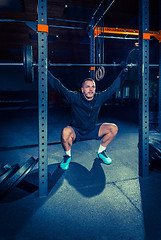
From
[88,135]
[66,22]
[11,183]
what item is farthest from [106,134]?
[66,22]

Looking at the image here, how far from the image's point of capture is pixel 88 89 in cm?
181

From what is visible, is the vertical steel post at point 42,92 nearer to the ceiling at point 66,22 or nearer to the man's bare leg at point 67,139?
the man's bare leg at point 67,139

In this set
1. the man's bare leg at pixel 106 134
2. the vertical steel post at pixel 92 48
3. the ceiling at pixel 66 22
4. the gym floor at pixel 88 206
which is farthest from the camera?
the ceiling at pixel 66 22

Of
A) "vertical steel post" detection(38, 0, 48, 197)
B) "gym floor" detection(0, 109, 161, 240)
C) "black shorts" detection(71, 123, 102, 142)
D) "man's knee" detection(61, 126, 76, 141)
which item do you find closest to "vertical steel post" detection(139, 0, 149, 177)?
"gym floor" detection(0, 109, 161, 240)

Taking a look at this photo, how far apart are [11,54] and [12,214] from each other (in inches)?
339

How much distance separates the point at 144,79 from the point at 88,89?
0.59 metres

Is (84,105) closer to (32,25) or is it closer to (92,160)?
(92,160)

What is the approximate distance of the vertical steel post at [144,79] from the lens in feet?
4.72

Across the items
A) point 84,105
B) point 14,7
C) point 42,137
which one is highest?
point 14,7

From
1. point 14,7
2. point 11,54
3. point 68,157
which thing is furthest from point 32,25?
point 11,54

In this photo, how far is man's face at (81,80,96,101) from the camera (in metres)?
1.80

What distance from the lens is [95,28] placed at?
3213mm

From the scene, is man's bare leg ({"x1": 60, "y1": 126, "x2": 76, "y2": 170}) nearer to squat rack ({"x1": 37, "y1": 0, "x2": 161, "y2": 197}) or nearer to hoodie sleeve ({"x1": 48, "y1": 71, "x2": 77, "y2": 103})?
hoodie sleeve ({"x1": 48, "y1": 71, "x2": 77, "y2": 103})

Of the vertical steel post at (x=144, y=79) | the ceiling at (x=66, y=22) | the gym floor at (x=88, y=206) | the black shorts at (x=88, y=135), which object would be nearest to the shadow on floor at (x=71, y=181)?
the gym floor at (x=88, y=206)
